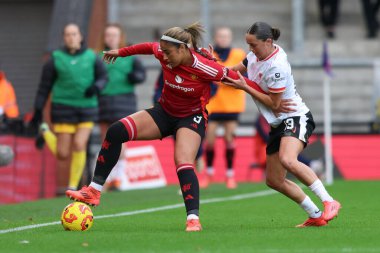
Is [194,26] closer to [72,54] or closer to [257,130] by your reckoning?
[72,54]

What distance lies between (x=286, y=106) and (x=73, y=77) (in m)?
5.86

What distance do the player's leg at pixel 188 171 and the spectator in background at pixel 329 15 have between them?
13.3m

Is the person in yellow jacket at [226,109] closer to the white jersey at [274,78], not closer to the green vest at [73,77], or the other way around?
the green vest at [73,77]

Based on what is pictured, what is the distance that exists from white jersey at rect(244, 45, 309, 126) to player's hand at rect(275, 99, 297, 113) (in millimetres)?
26

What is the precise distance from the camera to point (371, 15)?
22328mm

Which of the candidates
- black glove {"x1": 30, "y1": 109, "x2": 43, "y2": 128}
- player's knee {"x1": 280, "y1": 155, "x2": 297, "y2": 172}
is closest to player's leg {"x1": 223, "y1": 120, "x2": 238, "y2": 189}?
black glove {"x1": 30, "y1": 109, "x2": 43, "y2": 128}

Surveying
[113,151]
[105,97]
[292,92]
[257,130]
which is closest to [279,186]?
[292,92]

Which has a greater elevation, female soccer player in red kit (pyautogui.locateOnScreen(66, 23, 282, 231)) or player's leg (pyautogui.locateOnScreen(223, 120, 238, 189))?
female soccer player in red kit (pyautogui.locateOnScreen(66, 23, 282, 231))

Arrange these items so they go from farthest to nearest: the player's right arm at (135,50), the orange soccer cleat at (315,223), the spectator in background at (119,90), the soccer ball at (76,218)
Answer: the spectator in background at (119,90) < the player's right arm at (135,50) < the orange soccer cleat at (315,223) < the soccer ball at (76,218)

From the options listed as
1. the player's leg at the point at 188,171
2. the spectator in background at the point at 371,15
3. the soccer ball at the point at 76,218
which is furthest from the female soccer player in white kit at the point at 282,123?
the spectator in background at the point at 371,15

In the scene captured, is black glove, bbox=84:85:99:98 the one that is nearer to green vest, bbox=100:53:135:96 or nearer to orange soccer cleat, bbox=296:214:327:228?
green vest, bbox=100:53:135:96

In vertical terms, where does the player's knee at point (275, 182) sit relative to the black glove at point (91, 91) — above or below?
above

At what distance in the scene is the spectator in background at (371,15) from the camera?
22.2 metres

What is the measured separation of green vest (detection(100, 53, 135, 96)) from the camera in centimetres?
1658
